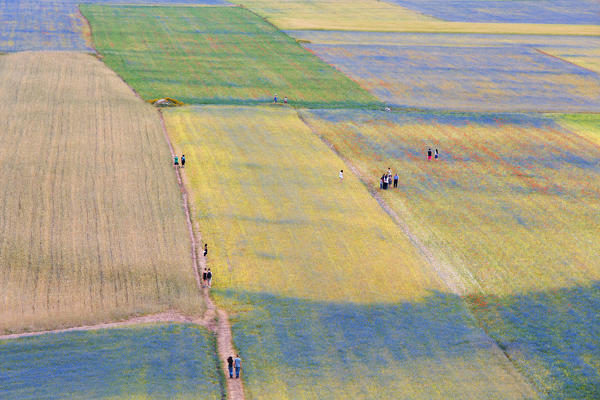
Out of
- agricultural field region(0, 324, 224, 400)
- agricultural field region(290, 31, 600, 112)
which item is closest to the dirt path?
agricultural field region(0, 324, 224, 400)

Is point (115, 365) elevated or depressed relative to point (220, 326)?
elevated

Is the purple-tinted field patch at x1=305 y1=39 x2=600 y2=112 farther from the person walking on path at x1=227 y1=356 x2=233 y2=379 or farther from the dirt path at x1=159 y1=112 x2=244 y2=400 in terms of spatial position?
the person walking on path at x1=227 y1=356 x2=233 y2=379

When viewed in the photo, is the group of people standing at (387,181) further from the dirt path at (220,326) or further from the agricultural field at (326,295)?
the dirt path at (220,326)

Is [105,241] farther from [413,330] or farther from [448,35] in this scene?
[448,35]

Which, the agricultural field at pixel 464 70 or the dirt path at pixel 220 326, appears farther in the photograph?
the agricultural field at pixel 464 70

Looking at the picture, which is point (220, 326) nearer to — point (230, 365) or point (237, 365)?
point (230, 365)

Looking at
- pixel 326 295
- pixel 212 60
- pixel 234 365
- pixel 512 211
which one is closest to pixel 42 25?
pixel 212 60

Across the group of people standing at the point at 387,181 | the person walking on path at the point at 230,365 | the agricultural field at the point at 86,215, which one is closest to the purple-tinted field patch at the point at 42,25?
the agricultural field at the point at 86,215

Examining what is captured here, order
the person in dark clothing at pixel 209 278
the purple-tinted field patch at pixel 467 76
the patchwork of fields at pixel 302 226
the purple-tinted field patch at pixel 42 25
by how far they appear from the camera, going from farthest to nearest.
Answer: the purple-tinted field patch at pixel 42 25, the purple-tinted field patch at pixel 467 76, the person in dark clothing at pixel 209 278, the patchwork of fields at pixel 302 226
